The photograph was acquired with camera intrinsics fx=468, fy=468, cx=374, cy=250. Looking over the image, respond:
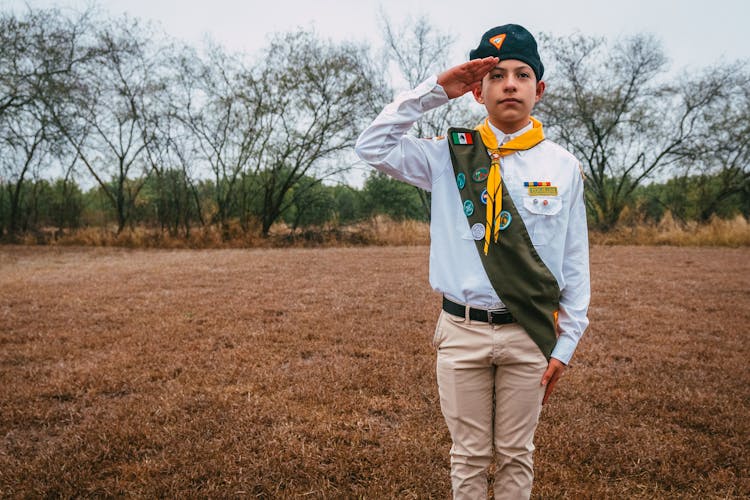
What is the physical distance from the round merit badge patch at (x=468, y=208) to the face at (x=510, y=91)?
1.08 ft

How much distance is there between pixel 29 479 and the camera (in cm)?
238

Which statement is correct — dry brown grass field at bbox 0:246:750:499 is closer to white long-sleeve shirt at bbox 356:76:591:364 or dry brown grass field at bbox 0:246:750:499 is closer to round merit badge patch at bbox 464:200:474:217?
white long-sleeve shirt at bbox 356:76:591:364

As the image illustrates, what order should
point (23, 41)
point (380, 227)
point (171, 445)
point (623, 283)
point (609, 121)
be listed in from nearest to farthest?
1. point (171, 445)
2. point (623, 283)
3. point (23, 41)
4. point (380, 227)
5. point (609, 121)

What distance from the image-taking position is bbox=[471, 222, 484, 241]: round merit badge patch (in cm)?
167

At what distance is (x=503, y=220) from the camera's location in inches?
65.6

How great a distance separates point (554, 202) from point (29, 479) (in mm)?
2832

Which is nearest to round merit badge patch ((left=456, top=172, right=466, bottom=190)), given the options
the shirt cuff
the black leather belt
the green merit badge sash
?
the green merit badge sash

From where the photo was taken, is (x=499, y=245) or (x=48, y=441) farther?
(x=48, y=441)

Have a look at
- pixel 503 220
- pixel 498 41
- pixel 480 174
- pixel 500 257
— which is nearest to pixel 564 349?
pixel 500 257

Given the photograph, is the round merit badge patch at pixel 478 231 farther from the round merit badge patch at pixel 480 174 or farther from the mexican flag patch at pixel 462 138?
the mexican flag patch at pixel 462 138

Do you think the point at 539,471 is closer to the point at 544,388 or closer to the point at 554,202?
the point at 544,388

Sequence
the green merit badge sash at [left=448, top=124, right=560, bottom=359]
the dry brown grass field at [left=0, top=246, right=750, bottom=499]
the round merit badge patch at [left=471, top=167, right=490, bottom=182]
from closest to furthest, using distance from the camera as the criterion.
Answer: the green merit badge sash at [left=448, top=124, right=560, bottom=359], the round merit badge patch at [left=471, top=167, right=490, bottom=182], the dry brown grass field at [left=0, top=246, right=750, bottom=499]

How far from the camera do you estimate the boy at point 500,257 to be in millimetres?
1634

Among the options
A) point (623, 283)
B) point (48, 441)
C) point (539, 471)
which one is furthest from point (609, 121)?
point (48, 441)
